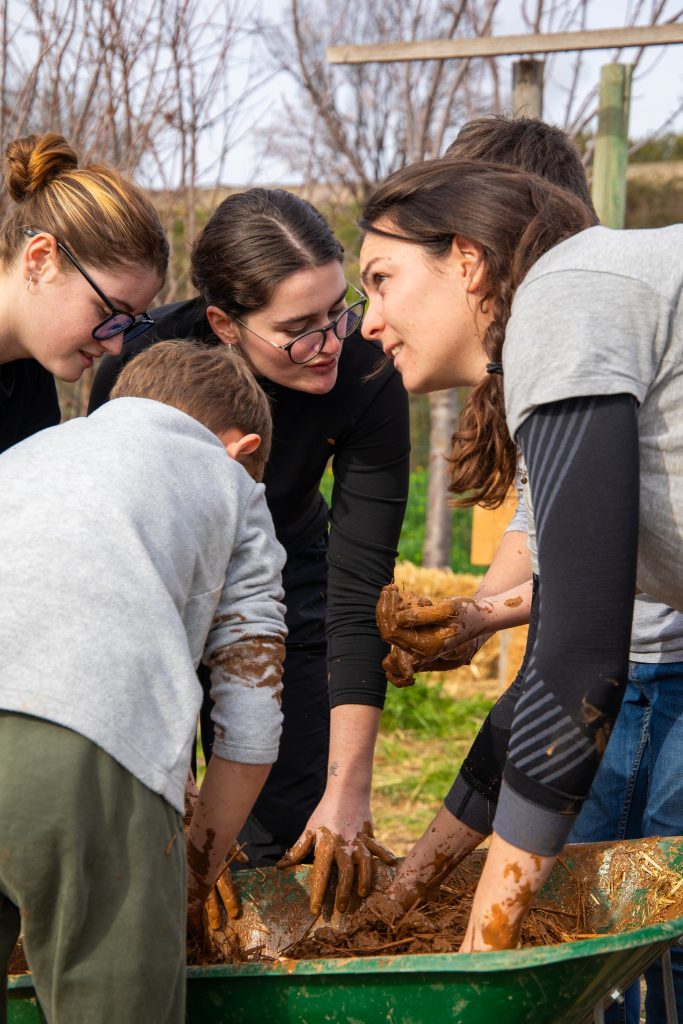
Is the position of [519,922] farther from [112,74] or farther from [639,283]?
[112,74]

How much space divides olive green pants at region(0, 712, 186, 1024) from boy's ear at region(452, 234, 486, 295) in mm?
846

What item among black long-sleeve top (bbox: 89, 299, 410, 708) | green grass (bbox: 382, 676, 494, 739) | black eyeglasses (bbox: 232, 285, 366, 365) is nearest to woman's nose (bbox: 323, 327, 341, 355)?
black eyeglasses (bbox: 232, 285, 366, 365)

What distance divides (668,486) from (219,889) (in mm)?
1262

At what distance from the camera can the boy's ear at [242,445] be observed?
1.93 m

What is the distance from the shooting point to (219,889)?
85.5 inches

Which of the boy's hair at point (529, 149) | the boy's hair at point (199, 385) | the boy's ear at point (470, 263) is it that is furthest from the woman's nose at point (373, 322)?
the boy's hair at point (529, 149)

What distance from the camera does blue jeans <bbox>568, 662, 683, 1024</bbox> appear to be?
7.27ft

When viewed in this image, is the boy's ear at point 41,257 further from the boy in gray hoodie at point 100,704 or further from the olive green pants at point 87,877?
the olive green pants at point 87,877

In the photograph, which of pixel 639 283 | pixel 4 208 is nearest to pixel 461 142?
Result: pixel 639 283

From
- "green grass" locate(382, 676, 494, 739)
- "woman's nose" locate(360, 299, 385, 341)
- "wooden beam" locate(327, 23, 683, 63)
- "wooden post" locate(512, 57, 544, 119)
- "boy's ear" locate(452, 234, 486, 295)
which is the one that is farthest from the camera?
"green grass" locate(382, 676, 494, 739)

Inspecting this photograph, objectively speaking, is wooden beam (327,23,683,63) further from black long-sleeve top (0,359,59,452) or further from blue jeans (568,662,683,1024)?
blue jeans (568,662,683,1024)

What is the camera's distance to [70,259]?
2273 millimetres

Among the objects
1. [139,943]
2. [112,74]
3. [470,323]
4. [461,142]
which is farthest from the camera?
[112,74]

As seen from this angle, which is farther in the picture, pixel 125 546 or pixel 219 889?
pixel 219 889
